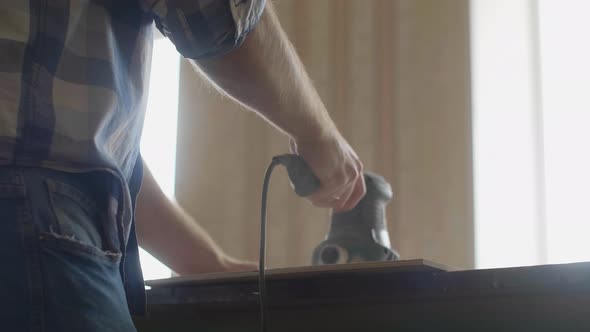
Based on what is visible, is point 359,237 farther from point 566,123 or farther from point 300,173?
point 566,123

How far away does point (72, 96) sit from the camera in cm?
62

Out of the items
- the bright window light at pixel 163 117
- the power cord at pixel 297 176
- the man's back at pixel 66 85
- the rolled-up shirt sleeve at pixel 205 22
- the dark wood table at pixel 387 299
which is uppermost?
the bright window light at pixel 163 117

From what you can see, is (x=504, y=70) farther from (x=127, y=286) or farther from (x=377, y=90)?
(x=127, y=286)

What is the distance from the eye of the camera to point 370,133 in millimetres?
2500

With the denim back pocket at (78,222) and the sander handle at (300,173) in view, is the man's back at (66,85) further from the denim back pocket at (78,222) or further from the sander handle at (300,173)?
the sander handle at (300,173)

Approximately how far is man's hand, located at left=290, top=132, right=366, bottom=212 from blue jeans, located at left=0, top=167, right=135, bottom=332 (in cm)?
35

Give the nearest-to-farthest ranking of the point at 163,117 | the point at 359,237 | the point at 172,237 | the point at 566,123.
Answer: the point at 172,237
the point at 359,237
the point at 566,123
the point at 163,117

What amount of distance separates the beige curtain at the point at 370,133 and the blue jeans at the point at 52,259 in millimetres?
1792

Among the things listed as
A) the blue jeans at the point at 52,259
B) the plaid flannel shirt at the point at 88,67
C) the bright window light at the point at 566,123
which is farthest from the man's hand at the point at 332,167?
the bright window light at the point at 566,123

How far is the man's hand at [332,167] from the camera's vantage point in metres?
0.93

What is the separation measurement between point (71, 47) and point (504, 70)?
1.90 m

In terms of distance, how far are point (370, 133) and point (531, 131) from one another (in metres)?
0.48

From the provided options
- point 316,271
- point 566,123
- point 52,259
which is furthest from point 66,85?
point 566,123

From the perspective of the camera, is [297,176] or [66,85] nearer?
[66,85]
